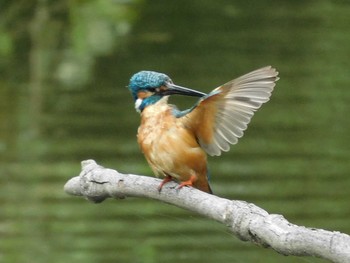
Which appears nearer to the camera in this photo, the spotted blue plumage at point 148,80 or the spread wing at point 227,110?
the spread wing at point 227,110

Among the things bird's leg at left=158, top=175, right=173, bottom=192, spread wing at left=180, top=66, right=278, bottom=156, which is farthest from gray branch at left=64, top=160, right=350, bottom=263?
spread wing at left=180, top=66, right=278, bottom=156

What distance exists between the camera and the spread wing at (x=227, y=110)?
259 cm

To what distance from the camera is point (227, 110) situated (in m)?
2.71

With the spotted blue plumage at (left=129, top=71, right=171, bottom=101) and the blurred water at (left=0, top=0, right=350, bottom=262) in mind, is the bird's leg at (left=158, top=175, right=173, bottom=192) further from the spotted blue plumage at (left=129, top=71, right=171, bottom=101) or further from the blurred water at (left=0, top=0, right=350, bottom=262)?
the blurred water at (left=0, top=0, right=350, bottom=262)

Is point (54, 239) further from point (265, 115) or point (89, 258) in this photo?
point (265, 115)

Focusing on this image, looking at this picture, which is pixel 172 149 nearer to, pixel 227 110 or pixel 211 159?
pixel 227 110

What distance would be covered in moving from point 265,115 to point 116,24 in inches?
41.7

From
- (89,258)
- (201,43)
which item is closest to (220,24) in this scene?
(201,43)

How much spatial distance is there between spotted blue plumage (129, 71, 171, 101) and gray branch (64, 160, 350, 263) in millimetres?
255

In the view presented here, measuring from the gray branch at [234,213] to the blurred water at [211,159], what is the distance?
2.87 meters

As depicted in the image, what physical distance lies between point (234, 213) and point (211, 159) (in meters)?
3.58

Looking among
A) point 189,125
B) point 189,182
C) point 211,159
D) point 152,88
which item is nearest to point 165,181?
point 189,182

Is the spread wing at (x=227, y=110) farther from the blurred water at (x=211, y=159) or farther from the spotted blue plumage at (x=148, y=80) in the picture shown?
the blurred water at (x=211, y=159)

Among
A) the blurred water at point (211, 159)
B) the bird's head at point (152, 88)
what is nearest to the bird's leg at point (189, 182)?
the bird's head at point (152, 88)
